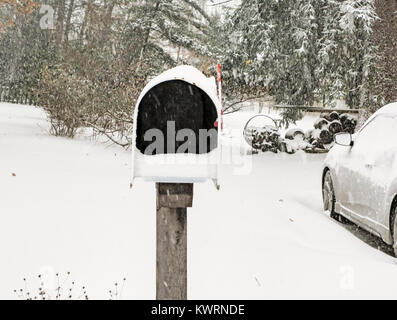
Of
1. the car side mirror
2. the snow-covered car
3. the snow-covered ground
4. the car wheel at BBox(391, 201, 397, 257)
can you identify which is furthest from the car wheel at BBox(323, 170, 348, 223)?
the car wheel at BBox(391, 201, 397, 257)

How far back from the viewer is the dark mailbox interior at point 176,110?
305cm

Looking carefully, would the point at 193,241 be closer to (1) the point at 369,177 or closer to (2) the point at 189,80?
(1) the point at 369,177

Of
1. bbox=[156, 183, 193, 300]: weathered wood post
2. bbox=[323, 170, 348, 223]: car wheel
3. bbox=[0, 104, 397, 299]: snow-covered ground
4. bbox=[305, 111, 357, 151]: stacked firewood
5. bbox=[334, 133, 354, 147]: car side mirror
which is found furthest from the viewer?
bbox=[305, 111, 357, 151]: stacked firewood

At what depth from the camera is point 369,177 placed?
238 inches

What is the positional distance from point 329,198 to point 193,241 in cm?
329

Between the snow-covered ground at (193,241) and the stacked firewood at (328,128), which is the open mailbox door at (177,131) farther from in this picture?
the stacked firewood at (328,128)

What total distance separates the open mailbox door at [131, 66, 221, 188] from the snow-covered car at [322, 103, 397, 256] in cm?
301

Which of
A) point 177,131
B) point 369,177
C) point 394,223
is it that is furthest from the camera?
point 369,177

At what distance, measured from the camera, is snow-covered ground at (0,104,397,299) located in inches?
171

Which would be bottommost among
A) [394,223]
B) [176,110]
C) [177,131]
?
[394,223]

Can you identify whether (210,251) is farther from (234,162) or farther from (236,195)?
(234,162)

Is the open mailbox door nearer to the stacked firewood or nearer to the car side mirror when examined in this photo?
the car side mirror

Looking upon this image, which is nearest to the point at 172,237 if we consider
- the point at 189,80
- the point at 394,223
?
the point at 189,80

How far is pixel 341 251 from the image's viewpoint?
5.65m
